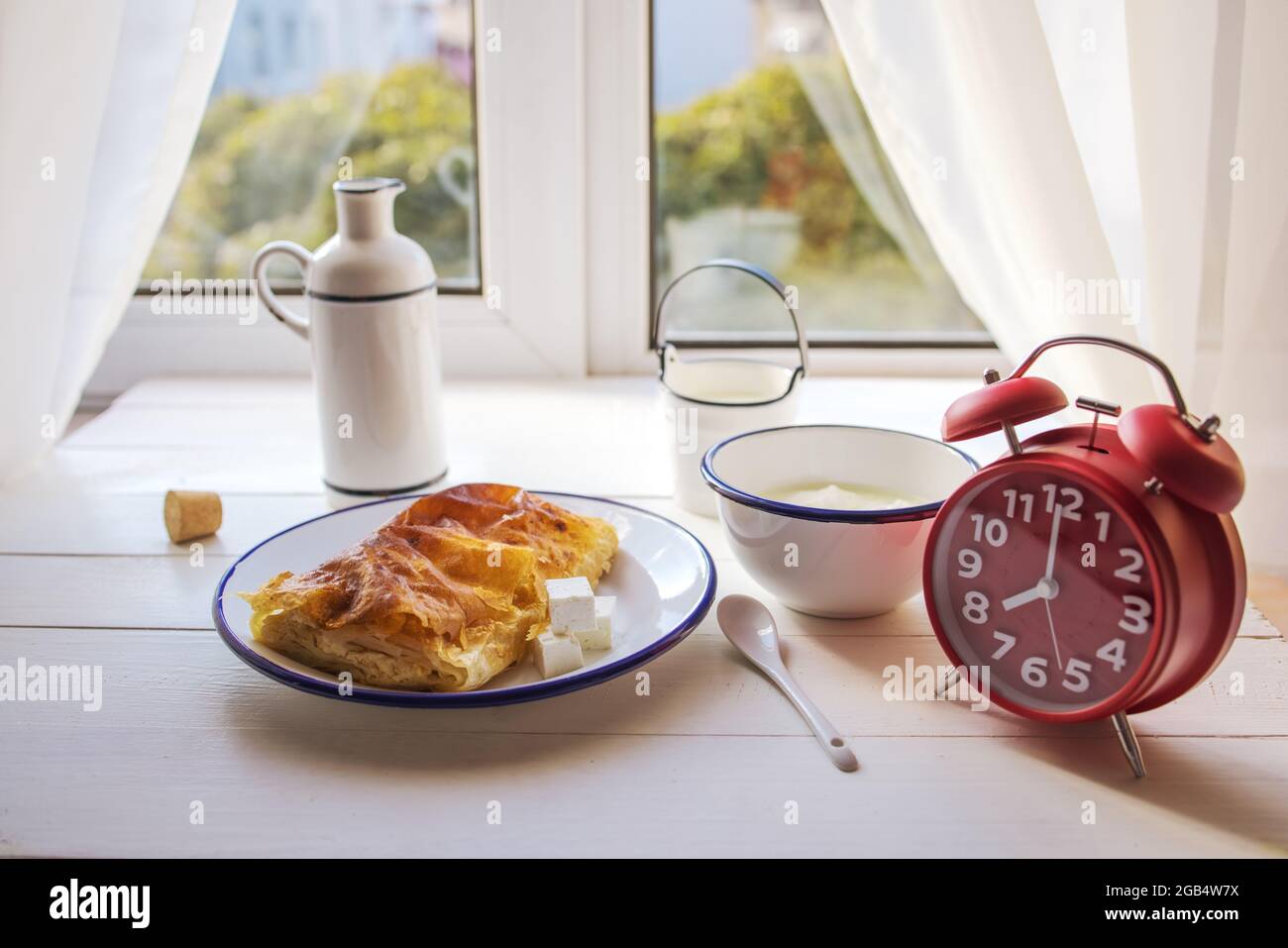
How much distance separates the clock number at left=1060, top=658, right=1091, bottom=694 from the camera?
0.71 metres

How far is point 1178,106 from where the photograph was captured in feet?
3.53

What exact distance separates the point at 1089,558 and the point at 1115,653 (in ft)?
0.19

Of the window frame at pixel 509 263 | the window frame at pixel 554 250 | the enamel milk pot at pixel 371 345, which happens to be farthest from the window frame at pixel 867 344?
the enamel milk pot at pixel 371 345

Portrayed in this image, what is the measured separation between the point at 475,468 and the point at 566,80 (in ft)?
1.71

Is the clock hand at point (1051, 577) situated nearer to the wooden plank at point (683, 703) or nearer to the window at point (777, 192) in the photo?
the wooden plank at point (683, 703)

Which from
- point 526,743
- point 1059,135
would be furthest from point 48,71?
point 1059,135

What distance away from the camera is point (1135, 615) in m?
0.68

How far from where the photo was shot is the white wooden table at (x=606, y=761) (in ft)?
2.20

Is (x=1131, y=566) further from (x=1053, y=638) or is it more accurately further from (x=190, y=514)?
(x=190, y=514)

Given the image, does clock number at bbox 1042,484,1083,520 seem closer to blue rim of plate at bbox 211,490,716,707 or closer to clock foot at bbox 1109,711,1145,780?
clock foot at bbox 1109,711,1145,780

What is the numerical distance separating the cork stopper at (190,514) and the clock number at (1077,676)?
2.45 feet

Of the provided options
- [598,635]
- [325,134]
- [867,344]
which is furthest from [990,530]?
[325,134]
